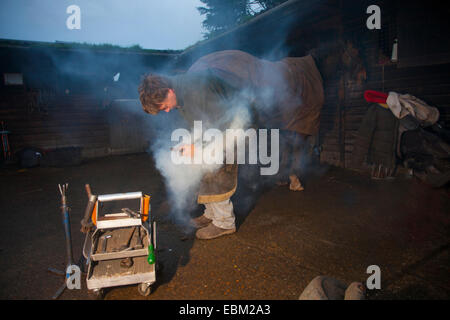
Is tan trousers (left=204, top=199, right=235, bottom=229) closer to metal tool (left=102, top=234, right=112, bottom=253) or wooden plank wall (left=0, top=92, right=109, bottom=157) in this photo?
metal tool (left=102, top=234, right=112, bottom=253)

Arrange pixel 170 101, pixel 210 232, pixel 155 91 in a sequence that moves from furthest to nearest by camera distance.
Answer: pixel 210 232
pixel 170 101
pixel 155 91

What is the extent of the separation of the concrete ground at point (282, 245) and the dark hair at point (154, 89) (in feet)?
5.54

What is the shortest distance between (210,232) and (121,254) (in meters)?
1.32

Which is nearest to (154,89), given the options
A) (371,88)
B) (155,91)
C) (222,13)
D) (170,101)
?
(155,91)

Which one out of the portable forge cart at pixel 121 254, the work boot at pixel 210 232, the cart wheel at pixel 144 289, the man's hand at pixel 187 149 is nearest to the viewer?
the portable forge cart at pixel 121 254

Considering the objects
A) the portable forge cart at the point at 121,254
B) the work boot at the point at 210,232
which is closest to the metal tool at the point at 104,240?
Answer: the portable forge cart at the point at 121,254

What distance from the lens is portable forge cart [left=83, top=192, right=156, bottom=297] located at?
7.67ft

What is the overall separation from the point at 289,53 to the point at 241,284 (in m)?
6.46

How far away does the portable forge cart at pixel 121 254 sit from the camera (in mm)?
2338

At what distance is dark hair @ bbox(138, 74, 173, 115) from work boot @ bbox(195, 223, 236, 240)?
1.62 meters

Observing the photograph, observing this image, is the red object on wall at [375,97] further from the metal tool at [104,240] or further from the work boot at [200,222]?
the metal tool at [104,240]

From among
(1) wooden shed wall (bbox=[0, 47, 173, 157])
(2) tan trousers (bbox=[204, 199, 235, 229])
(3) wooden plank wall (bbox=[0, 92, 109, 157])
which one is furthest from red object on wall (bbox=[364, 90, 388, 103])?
(3) wooden plank wall (bbox=[0, 92, 109, 157])

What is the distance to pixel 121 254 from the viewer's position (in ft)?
7.98

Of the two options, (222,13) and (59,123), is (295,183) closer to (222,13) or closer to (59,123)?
(59,123)
